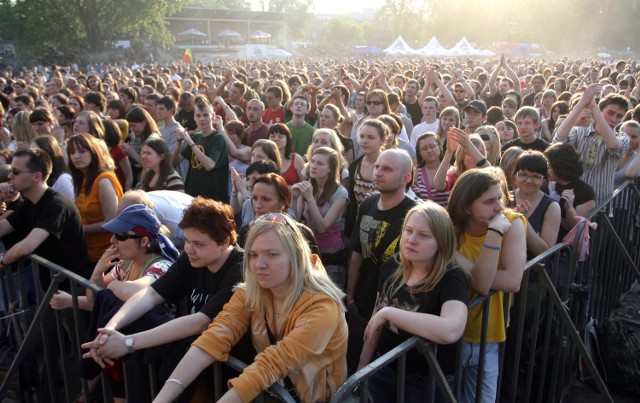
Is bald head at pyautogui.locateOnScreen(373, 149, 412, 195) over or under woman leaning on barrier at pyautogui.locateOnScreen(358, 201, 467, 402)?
over

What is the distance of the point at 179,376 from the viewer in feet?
7.82

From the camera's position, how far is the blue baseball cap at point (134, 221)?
3225mm

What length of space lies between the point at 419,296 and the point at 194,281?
48.6 inches

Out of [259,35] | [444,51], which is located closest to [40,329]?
[444,51]

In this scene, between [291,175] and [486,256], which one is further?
[291,175]

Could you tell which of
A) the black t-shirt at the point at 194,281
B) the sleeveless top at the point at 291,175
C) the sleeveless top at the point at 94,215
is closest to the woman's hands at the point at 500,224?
the black t-shirt at the point at 194,281

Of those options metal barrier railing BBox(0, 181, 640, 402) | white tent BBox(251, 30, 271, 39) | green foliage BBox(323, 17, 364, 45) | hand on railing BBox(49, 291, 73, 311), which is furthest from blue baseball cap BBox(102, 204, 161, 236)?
green foliage BBox(323, 17, 364, 45)

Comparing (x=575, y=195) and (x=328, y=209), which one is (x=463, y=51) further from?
(x=328, y=209)

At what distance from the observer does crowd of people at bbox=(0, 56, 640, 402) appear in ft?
8.31

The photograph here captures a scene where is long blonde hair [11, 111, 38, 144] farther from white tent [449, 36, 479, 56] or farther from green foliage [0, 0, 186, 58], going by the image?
green foliage [0, 0, 186, 58]

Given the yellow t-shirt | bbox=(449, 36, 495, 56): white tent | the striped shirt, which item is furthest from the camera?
bbox=(449, 36, 495, 56): white tent

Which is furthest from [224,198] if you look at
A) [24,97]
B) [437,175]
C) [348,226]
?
[24,97]

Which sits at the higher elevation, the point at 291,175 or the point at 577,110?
the point at 577,110

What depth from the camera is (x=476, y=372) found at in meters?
3.08
